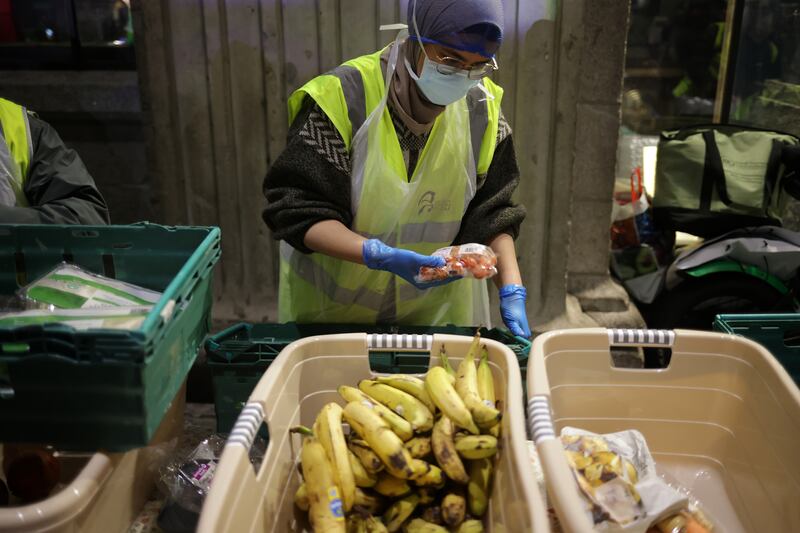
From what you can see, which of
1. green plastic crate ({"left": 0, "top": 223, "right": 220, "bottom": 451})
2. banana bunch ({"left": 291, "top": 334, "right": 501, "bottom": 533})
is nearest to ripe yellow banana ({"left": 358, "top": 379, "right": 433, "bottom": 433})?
banana bunch ({"left": 291, "top": 334, "right": 501, "bottom": 533})

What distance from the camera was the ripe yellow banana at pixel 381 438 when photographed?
1.34m

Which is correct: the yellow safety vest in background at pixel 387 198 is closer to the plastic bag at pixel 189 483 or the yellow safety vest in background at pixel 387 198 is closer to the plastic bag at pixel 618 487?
the plastic bag at pixel 189 483

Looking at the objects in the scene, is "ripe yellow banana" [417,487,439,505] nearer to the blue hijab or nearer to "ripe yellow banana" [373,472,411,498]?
"ripe yellow banana" [373,472,411,498]

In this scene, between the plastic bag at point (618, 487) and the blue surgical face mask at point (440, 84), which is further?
the blue surgical face mask at point (440, 84)

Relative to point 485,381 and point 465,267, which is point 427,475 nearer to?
point 485,381

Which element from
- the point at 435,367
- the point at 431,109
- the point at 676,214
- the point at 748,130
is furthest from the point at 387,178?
the point at 748,130

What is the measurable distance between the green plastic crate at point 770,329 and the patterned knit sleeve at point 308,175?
112cm

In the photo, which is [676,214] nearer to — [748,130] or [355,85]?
[748,130]

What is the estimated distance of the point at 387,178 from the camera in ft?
7.10

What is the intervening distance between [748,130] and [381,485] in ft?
11.2

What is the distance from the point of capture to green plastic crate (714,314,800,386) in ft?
5.89

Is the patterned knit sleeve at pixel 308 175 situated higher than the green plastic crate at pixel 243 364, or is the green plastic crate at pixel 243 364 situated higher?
the patterned knit sleeve at pixel 308 175

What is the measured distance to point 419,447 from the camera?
1406 mm

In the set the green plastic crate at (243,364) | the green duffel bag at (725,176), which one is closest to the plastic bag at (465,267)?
the green plastic crate at (243,364)
